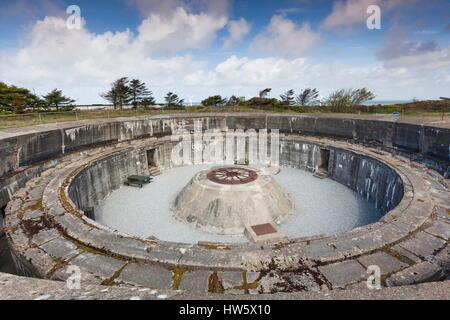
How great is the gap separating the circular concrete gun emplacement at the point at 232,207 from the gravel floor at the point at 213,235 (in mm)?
75

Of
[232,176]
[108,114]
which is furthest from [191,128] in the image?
[232,176]

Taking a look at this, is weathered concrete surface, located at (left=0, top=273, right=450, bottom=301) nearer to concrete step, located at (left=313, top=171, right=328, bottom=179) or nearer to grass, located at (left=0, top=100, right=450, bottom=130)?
concrete step, located at (left=313, top=171, right=328, bottom=179)

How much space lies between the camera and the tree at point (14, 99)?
28.7 meters

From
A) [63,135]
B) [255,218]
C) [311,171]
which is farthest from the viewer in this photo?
[311,171]

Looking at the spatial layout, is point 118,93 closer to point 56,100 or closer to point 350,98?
point 56,100

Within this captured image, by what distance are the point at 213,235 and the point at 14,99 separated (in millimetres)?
31368

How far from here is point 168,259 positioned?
610 centimetres

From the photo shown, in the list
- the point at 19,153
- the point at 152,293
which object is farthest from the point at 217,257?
the point at 19,153

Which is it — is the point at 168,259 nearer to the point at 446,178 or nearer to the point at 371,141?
the point at 446,178

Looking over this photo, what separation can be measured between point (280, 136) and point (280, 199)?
10297 millimetres

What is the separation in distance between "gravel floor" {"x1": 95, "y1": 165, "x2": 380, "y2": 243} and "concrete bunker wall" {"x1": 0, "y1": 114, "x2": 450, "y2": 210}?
412 centimetres

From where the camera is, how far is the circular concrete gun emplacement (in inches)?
232

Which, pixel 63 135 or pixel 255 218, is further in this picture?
pixel 63 135

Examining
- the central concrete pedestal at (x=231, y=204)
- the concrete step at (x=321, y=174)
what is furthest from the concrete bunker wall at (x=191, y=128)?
the central concrete pedestal at (x=231, y=204)
